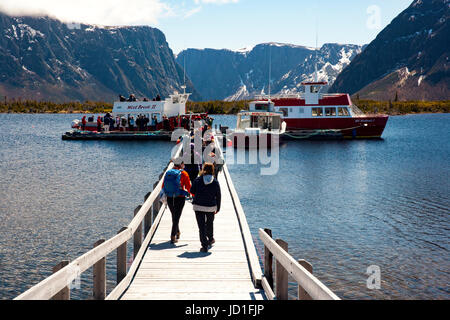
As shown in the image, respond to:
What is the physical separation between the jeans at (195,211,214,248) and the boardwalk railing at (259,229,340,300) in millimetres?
1739

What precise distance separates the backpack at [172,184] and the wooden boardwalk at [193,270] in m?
1.41

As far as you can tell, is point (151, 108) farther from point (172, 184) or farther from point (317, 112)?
point (172, 184)

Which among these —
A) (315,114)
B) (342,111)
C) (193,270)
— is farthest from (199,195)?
(342,111)

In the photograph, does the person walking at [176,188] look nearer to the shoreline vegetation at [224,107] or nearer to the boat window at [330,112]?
the boat window at [330,112]

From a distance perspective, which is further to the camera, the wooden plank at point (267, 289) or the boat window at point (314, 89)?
the boat window at point (314, 89)

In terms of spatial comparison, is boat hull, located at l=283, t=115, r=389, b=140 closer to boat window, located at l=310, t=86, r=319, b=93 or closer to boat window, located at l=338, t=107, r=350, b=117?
boat window, located at l=338, t=107, r=350, b=117

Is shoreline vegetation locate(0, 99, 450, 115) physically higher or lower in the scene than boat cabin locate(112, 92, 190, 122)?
higher

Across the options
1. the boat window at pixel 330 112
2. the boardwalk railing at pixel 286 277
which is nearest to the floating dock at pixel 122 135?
the boat window at pixel 330 112

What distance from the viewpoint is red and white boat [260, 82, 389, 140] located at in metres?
61.4

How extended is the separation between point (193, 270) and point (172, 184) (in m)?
2.22

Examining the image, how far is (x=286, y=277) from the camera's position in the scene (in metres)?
8.45

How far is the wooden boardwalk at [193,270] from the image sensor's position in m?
8.96

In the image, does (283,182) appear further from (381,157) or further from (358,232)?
(381,157)

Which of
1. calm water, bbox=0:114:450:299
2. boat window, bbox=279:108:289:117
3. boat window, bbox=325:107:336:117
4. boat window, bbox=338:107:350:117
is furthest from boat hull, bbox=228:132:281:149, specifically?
boat window, bbox=338:107:350:117
